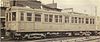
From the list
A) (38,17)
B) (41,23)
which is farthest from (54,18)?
(38,17)

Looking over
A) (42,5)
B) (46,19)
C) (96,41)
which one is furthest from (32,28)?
(42,5)

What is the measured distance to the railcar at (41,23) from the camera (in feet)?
47.9

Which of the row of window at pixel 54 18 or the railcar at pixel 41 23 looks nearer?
the railcar at pixel 41 23

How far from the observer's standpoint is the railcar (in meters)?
14.6

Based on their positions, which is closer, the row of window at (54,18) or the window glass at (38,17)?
the row of window at (54,18)

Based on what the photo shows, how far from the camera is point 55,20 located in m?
17.0

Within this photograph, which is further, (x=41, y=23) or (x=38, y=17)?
(x=41, y=23)

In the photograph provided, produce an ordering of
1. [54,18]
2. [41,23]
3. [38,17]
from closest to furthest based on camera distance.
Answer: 1. [38,17]
2. [41,23]
3. [54,18]

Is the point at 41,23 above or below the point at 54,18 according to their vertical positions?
below

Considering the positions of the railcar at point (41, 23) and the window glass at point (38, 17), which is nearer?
the railcar at point (41, 23)

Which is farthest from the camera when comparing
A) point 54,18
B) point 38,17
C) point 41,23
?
point 54,18

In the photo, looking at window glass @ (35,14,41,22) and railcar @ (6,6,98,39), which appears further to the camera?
window glass @ (35,14,41,22)

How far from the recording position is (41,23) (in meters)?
15.9

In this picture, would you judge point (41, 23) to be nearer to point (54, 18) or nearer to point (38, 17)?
point (38, 17)
